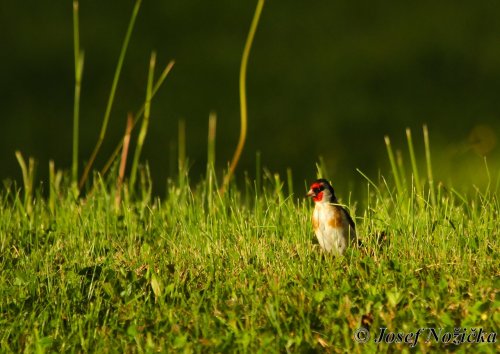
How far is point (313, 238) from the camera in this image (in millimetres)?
5730

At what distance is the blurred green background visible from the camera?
10789 millimetres

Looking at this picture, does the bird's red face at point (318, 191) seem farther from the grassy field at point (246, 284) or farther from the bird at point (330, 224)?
the grassy field at point (246, 284)

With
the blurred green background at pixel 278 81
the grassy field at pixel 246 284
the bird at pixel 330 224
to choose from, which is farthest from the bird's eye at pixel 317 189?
the blurred green background at pixel 278 81

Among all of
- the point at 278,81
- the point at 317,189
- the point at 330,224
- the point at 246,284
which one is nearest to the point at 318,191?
the point at 317,189

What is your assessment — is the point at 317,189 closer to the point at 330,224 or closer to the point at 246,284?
the point at 330,224

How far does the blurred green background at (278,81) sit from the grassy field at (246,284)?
3.99 meters

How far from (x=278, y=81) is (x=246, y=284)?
7.18m

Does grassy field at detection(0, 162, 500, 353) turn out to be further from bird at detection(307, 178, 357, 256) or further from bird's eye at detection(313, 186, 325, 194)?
bird's eye at detection(313, 186, 325, 194)

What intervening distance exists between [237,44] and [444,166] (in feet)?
12.8

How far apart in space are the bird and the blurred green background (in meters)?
4.26

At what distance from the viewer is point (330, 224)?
5.34 metres

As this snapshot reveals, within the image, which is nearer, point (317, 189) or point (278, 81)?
point (317, 189)

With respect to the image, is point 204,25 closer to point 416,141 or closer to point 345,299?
point 416,141

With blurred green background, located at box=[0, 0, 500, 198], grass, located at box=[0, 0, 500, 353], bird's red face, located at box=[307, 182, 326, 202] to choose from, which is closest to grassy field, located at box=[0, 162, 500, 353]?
grass, located at box=[0, 0, 500, 353]
